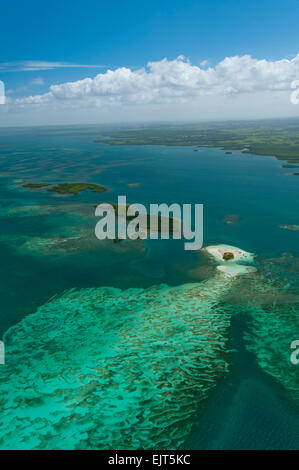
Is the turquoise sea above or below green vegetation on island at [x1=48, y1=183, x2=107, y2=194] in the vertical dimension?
below

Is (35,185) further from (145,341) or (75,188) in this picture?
(145,341)

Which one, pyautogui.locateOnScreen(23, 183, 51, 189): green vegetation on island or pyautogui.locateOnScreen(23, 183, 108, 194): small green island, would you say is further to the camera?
pyautogui.locateOnScreen(23, 183, 51, 189): green vegetation on island

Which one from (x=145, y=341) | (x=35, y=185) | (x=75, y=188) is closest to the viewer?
(x=145, y=341)

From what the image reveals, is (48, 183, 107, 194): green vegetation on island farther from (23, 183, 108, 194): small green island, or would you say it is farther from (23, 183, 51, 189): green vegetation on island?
(23, 183, 51, 189): green vegetation on island

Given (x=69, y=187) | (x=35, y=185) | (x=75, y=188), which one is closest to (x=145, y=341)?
(x=75, y=188)

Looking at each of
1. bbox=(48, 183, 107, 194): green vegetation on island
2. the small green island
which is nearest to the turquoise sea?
bbox=(48, 183, 107, 194): green vegetation on island

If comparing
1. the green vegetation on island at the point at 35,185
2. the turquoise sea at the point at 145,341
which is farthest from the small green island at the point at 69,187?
the turquoise sea at the point at 145,341
